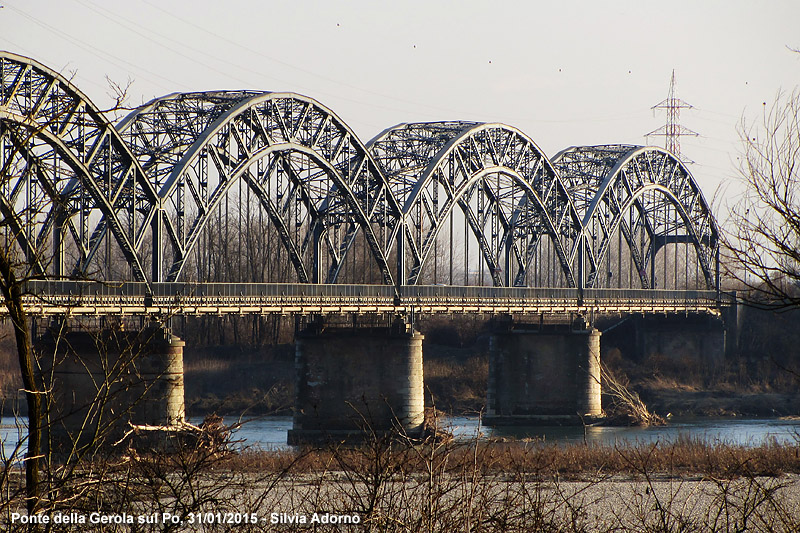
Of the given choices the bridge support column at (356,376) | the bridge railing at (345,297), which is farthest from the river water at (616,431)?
the bridge railing at (345,297)

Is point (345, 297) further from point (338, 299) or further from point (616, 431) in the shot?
point (616, 431)

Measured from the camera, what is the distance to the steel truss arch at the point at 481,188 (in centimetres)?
6788

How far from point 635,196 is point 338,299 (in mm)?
42205

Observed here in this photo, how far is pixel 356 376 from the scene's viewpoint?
56594mm

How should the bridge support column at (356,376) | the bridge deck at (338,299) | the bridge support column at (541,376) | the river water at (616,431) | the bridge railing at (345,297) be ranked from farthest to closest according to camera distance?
1. the bridge support column at (541,376)
2. the bridge support column at (356,376)
3. the river water at (616,431)
4. the bridge railing at (345,297)
5. the bridge deck at (338,299)

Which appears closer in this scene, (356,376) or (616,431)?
(356,376)

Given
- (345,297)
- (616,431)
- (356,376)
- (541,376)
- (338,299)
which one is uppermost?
(345,297)

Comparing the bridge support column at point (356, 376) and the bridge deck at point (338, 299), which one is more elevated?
the bridge deck at point (338, 299)

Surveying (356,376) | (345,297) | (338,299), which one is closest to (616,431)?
(356,376)

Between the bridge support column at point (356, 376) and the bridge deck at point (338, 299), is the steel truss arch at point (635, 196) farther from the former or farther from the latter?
the bridge support column at point (356, 376)

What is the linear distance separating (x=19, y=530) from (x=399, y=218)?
5565cm

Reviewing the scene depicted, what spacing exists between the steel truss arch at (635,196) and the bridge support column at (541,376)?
13.6 meters

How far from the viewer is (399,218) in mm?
65062

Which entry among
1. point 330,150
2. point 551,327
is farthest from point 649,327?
point 330,150
